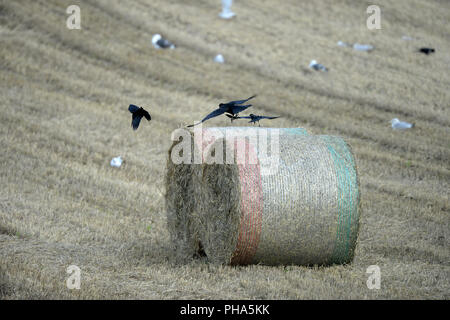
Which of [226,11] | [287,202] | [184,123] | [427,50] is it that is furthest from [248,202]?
[226,11]

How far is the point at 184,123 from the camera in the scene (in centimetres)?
725

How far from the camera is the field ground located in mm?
6289

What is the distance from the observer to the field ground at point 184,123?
629 cm

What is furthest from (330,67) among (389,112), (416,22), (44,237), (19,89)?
(44,237)

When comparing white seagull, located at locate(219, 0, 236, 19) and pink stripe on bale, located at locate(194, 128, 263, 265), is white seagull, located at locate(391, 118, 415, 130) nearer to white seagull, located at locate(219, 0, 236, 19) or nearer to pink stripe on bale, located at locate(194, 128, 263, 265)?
white seagull, located at locate(219, 0, 236, 19)

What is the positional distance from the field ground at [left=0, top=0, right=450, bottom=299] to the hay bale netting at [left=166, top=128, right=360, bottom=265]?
0.23m

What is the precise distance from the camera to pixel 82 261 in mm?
6664

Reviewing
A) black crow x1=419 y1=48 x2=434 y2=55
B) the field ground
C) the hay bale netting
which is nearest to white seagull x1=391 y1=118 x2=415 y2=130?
the field ground

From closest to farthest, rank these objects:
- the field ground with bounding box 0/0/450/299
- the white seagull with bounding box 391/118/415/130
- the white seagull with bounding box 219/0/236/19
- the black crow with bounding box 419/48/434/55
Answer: the field ground with bounding box 0/0/450/299, the white seagull with bounding box 391/118/415/130, the black crow with bounding box 419/48/434/55, the white seagull with bounding box 219/0/236/19

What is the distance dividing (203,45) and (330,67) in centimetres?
377

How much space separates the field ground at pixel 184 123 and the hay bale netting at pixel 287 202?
225mm

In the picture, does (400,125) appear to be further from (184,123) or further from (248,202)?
(248,202)

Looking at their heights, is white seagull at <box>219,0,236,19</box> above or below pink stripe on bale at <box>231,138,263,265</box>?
above

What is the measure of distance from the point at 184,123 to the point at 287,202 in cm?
174
